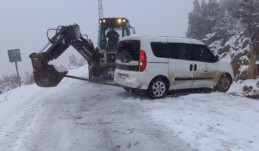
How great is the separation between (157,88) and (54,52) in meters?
4.12

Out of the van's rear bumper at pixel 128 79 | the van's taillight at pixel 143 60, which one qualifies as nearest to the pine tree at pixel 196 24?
the van's rear bumper at pixel 128 79

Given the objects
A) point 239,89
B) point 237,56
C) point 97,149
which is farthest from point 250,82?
point 97,149

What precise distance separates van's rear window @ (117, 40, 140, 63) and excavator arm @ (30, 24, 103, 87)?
7.35ft

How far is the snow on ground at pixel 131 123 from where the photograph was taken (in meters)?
5.40

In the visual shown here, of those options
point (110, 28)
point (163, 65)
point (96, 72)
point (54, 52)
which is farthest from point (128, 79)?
point (110, 28)

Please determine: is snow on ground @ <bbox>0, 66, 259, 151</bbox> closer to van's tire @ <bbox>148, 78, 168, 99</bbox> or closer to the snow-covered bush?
van's tire @ <bbox>148, 78, 168, 99</bbox>

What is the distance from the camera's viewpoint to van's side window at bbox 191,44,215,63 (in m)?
10.1

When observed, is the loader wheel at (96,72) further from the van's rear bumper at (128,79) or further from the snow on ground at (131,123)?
the snow on ground at (131,123)

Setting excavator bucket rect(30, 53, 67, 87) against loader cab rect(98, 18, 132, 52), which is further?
loader cab rect(98, 18, 132, 52)

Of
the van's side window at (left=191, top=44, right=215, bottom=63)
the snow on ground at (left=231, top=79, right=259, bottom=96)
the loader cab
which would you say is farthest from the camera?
the loader cab

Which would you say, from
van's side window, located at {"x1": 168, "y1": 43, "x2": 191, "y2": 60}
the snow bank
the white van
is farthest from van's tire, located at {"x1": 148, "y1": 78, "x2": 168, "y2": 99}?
van's side window, located at {"x1": 168, "y1": 43, "x2": 191, "y2": 60}

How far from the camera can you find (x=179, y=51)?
9.72 metres

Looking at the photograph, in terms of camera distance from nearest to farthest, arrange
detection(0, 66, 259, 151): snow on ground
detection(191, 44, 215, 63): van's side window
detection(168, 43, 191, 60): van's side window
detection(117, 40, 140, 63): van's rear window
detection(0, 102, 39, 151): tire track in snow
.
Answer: detection(0, 66, 259, 151): snow on ground
detection(0, 102, 39, 151): tire track in snow
detection(117, 40, 140, 63): van's rear window
detection(168, 43, 191, 60): van's side window
detection(191, 44, 215, 63): van's side window

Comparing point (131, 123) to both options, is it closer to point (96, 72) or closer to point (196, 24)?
point (96, 72)
